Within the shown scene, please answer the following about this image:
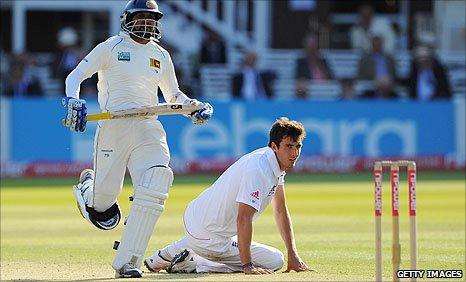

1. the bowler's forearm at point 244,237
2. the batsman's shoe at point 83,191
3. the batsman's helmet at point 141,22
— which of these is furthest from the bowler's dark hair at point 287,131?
the batsman's shoe at point 83,191

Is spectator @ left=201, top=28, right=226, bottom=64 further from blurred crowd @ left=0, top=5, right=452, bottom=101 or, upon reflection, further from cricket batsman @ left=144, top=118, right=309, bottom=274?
cricket batsman @ left=144, top=118, right=309, bottom=274

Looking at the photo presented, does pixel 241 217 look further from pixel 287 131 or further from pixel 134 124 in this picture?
pixel 134 124

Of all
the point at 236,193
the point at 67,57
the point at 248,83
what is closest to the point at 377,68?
the point at 248,83

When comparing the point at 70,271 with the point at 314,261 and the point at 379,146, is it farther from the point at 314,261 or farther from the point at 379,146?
the point at 379,146

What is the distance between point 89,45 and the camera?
85.7 ft

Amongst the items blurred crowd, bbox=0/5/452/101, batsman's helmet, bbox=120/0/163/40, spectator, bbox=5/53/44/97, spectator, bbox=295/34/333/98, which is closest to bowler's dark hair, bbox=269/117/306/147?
batsman's helmet, bbox=120/0/163/40

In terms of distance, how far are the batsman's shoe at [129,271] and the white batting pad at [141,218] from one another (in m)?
0.03

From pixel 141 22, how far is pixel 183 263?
163cm

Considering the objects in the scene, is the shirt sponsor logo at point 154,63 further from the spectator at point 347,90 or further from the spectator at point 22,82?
the spectator at point 347,90

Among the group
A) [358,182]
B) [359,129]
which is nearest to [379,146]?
[359,129]

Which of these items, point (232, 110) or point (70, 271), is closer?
point (70, 271)

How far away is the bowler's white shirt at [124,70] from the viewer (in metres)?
8.34

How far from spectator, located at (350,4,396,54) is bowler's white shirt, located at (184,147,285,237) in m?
14.7

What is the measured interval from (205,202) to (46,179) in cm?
1096
